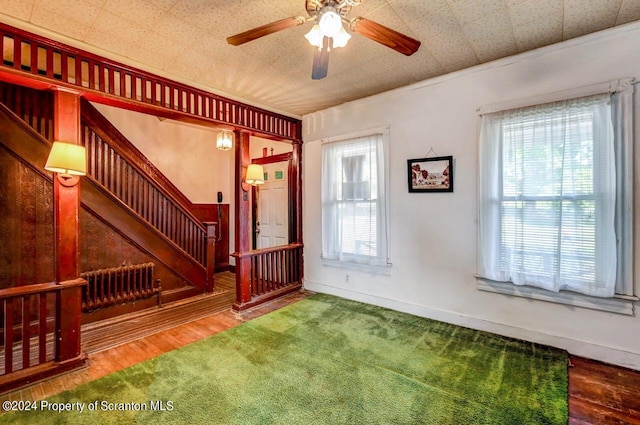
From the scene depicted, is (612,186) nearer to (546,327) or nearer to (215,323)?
(546,327)

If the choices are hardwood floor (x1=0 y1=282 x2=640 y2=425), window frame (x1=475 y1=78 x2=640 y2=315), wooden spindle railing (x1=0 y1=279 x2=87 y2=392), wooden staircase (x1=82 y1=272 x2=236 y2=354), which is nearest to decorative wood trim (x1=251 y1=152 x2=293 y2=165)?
wooden staircase (x1=82 y1=272 x2=236 y2=354)

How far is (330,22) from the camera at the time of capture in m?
1.60

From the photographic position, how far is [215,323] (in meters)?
3.33

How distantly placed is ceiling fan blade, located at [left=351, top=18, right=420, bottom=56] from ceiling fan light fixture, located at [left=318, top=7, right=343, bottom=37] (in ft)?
0.49

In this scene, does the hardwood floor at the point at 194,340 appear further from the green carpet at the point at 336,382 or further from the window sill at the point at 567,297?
the window sill at the point at 567,297

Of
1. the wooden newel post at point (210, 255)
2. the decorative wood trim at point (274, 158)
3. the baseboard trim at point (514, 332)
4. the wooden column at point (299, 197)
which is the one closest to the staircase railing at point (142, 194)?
the wooden newel post at point (210, 255)

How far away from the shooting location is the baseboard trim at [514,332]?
2.38 meters

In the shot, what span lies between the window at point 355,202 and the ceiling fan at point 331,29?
1886 mm

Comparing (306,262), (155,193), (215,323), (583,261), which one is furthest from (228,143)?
(583,261)

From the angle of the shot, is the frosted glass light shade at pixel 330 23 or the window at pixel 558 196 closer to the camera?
the frosted glass light shade at pixel 330 23

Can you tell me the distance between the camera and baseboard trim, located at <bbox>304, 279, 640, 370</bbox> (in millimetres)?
2377

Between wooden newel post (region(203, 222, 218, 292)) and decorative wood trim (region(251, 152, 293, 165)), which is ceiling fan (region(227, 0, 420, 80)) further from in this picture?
wooden newel post (region(203, 222, 218, 292))

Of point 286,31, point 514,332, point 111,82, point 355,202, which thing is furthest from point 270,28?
point 514,332

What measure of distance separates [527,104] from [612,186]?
3.18ft
